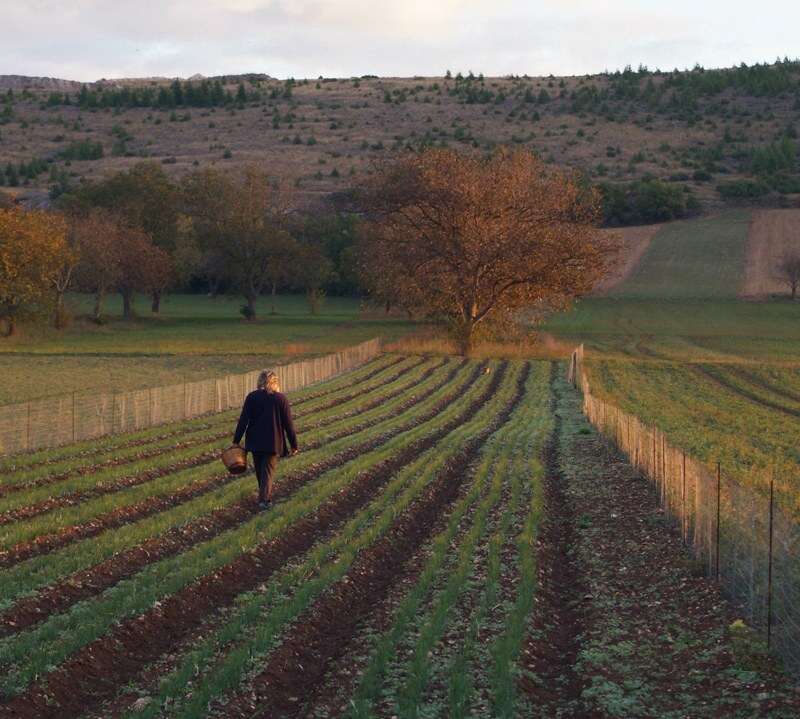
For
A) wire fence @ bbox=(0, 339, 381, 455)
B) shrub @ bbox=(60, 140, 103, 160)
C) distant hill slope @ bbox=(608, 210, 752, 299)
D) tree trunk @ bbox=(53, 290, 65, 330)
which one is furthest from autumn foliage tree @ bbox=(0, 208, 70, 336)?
shrub @ bbox=(60, 140, 103, 160)

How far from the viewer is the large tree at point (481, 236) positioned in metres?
52.8

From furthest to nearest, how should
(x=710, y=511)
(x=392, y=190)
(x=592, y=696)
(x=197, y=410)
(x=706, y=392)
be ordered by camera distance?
(x=392, y=190) < (x=706, y=392) < (x=197, y=410) < (x=710, y=511) < (x=592, y=696)

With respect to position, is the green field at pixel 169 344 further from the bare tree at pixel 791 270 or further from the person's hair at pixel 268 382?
the bare tree at pixel 791 270

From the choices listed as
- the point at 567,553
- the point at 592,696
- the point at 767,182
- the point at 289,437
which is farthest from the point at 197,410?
the point at 767,182

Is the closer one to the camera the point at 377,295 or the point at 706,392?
the point at 706,392

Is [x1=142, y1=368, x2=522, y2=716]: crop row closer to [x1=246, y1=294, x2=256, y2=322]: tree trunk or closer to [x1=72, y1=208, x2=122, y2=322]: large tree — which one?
[x1=72, y1=208, x2=122, y2=322]: large tree

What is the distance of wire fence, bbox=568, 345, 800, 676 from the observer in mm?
9891

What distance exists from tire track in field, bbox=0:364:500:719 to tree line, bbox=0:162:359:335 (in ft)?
194

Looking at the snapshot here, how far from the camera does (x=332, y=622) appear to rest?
10383mm

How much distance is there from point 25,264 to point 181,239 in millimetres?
24733

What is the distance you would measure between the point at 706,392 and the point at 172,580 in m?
32.6

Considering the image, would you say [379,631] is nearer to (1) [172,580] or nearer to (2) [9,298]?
(1) [172,580]

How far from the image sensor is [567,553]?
13797 mm

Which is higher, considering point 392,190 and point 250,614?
point 392,190
